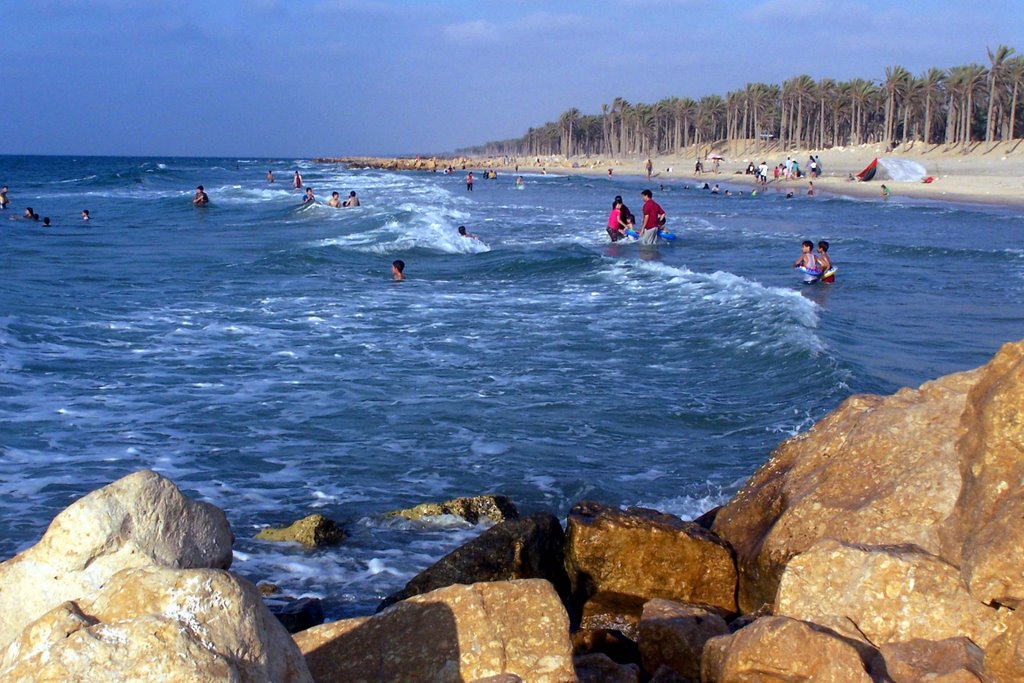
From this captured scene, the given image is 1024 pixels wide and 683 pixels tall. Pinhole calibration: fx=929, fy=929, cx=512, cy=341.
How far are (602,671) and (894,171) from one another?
5708 centimetres

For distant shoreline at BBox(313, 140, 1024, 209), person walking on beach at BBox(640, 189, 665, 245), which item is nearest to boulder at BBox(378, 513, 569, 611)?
person walking on beach at BBox(640, 189, 665, 245)

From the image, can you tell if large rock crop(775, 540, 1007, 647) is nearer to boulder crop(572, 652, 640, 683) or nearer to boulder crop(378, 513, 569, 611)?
boulder crop(572, 652, 640, 683)

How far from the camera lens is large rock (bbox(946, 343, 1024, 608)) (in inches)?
132

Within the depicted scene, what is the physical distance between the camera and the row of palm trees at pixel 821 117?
70750mm

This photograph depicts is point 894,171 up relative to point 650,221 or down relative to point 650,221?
up

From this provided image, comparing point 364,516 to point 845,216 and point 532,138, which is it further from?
point 532,138

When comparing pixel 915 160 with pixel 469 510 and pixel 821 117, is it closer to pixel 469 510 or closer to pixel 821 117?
pixel 821 117

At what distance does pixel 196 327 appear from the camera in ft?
48.6

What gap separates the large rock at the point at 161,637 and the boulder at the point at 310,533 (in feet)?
12.8

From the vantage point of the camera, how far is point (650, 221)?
26359mm

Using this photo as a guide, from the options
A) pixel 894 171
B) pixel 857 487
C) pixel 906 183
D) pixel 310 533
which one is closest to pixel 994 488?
pixel 857 487

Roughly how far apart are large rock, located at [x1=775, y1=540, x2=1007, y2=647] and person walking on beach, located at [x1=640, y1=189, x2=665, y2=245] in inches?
885

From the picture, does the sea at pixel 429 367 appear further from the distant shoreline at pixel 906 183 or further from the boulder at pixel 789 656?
the distant shoreline at pixel 906 183

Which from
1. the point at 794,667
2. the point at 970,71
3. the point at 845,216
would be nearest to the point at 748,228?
the point at 845,216
